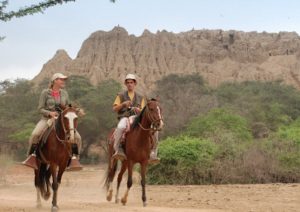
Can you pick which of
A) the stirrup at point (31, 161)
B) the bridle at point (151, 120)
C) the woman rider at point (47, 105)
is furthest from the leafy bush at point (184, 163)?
the stirrup at point (31, 161)

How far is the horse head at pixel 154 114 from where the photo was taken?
35.5 feet

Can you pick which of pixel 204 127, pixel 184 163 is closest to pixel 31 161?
pixel 184 163

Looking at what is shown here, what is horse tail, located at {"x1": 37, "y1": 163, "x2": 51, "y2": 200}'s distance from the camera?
11211mm

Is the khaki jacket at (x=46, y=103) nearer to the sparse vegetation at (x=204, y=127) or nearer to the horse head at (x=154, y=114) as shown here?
the horse head at (x=154, y=114)

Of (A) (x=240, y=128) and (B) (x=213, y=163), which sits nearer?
(B) (x=213, y=163)

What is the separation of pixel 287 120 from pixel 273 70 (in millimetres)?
40549

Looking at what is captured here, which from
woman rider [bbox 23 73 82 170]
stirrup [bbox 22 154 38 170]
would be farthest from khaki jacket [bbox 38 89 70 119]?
stirrup [bbox 22 154 38 170]

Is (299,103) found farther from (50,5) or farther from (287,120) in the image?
(50,5)

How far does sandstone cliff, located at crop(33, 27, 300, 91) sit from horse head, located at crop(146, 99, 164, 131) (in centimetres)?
5885

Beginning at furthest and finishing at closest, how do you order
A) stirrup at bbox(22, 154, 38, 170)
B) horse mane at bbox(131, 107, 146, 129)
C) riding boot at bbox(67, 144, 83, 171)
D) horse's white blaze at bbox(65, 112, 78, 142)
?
horse mane at bbox(131, 107, 146, 129) < stirrup at bbox(22, 154, 38, 170) < riding boot at bbox(67, 144, 83, 171) < horse's white blaze at bbox(65, 112, 78, 142)

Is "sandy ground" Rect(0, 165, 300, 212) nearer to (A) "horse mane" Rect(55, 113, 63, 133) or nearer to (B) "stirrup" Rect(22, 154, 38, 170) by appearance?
(B) "stirrup" Rect(22, 154, 38, 170)

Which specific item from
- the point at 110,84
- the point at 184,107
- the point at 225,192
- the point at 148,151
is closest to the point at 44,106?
the point at 148,151

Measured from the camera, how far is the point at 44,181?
11305 millimetres

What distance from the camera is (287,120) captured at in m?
43.3
